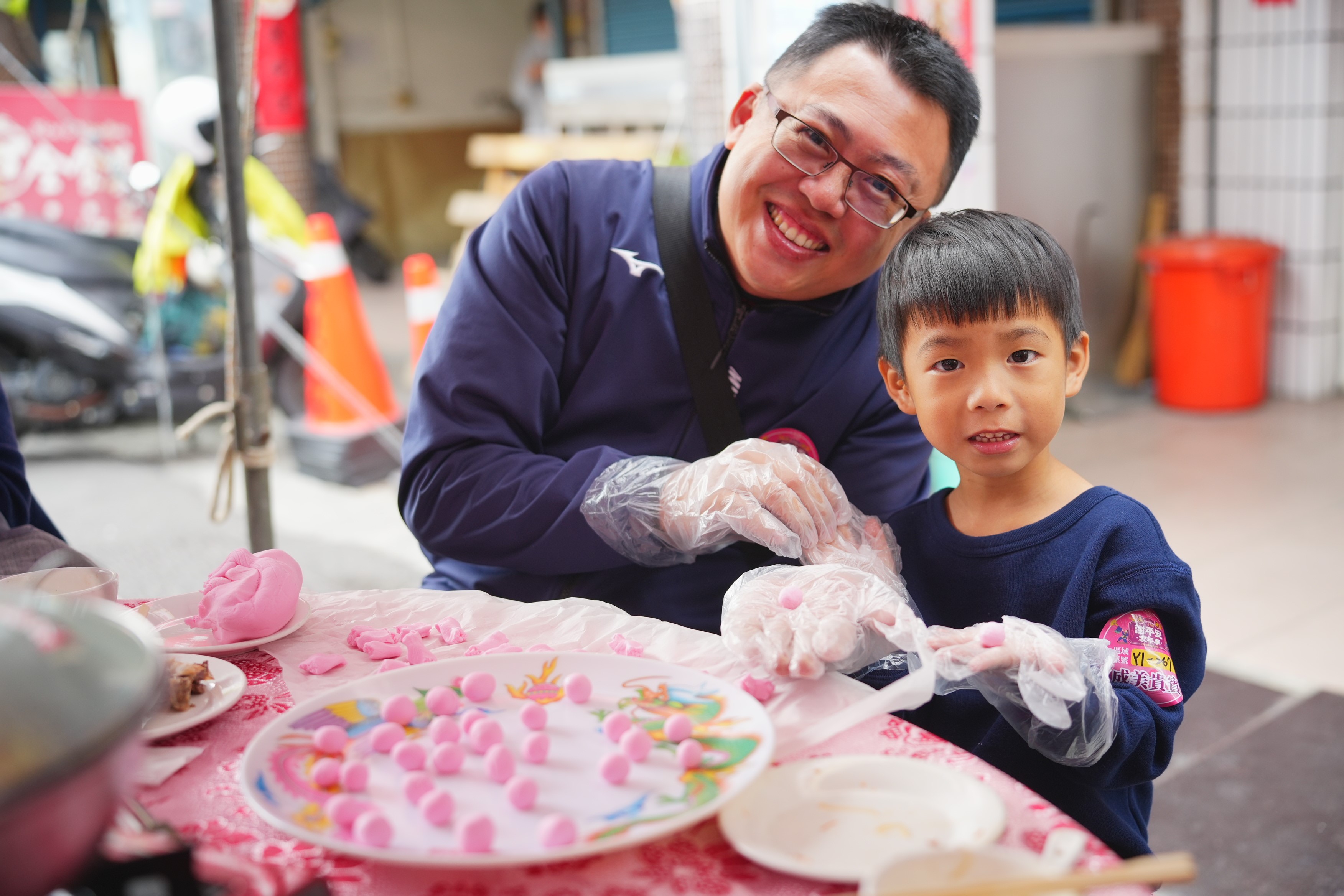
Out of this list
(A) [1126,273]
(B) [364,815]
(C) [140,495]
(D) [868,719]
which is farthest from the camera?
(A) [1126,273]

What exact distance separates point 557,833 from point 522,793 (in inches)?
2.5

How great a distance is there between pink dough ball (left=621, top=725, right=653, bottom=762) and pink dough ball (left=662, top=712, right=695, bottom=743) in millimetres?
25

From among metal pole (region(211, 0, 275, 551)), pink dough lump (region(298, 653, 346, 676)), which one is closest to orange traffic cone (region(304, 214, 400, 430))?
metal pole (region(211, 0, 275, 551))

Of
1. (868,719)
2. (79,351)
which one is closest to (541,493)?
(868,719)

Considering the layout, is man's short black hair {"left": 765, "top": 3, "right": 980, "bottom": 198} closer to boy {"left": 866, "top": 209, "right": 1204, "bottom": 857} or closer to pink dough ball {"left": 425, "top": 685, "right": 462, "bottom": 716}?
boy {"left": 866, "top": 209, "right": 1204, "bottom": 857}

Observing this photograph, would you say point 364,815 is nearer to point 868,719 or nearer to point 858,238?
point 868,719

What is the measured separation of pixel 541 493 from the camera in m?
1.58

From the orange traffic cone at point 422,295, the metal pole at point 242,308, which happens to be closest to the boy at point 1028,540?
the metal pole at point 242,308

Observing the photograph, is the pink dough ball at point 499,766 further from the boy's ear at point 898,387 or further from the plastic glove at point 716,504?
the boy's ear at point 898,387

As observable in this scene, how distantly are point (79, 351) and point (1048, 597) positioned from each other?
15.5ft

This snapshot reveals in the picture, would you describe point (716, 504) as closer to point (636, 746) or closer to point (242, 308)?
point (636, 746)

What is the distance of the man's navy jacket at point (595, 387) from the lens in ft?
5.43

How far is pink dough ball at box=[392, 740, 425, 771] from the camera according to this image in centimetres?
92

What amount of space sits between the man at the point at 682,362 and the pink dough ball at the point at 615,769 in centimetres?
53
